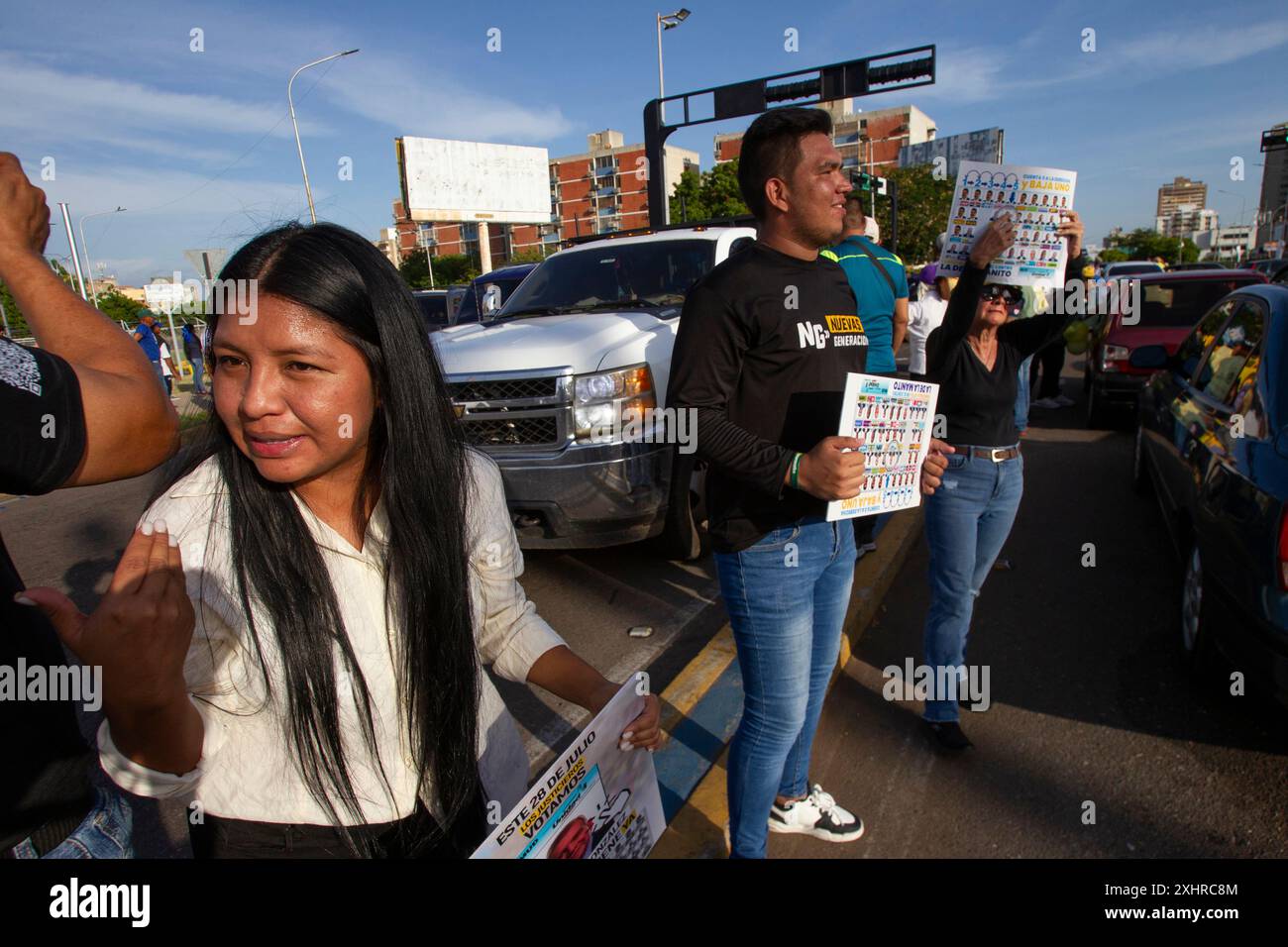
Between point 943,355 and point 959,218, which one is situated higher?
point 959,218

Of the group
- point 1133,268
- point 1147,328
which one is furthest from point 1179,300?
point 1133,268

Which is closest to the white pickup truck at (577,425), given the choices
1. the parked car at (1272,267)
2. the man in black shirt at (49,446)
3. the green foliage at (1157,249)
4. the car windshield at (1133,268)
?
the man in black shirt at (49,446)

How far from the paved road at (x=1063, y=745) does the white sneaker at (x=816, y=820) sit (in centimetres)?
5

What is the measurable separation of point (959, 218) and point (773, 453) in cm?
153

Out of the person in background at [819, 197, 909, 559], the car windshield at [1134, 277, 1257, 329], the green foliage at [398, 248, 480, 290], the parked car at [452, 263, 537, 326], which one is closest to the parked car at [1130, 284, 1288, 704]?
the person in background at [819, 197, 909, 559]

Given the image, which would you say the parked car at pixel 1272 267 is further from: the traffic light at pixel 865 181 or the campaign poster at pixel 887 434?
the campaign poster at pixel 887 434

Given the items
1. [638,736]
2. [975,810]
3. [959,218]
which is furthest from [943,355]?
[638,736]

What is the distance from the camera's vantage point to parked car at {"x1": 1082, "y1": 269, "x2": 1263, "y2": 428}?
8711mm

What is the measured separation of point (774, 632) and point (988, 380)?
1.62m

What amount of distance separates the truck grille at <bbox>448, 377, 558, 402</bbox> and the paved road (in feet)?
7.57

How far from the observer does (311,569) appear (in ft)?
4.21

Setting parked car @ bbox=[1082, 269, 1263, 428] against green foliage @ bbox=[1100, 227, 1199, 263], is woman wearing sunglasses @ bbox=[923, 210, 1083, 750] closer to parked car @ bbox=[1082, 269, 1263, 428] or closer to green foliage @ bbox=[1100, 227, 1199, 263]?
parked car @ bbox=[1082, 269, 1263, 428]

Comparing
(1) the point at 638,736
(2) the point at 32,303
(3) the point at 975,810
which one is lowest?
(3) the point at 975,810

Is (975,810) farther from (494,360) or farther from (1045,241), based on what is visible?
(494,360)
